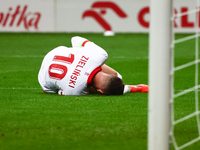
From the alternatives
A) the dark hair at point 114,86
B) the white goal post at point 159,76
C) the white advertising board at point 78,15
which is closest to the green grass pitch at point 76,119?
the dark hair at point 114,86

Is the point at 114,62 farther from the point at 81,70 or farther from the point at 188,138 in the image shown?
the point at 188,138

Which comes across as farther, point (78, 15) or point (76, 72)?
point (78, 15)

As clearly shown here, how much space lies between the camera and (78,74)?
4535 mm

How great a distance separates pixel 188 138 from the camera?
2996 millimetres

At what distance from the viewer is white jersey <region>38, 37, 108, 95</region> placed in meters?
4.54

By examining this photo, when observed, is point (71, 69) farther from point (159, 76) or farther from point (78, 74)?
point (159, 76)

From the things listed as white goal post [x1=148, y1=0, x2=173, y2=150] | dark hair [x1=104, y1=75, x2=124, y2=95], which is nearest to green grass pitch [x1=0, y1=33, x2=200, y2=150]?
dark hair [x1=104, y1=75, x2=124, y2=95]

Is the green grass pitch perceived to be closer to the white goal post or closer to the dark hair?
the dark hair

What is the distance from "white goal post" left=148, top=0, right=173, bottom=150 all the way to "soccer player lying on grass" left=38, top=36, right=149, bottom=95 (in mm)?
2003

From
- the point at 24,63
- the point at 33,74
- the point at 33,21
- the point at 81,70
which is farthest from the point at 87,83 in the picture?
the point at 33,21

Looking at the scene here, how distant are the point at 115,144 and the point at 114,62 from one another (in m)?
6.02

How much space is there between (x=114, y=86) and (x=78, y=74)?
40cm

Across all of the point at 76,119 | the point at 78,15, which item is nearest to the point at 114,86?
the point at 76,119

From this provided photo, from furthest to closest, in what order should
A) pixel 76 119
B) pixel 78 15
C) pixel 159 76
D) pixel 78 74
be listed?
pixel 78 15 → pixel 78 74 → pixel 76 119 → pixel 159 76
